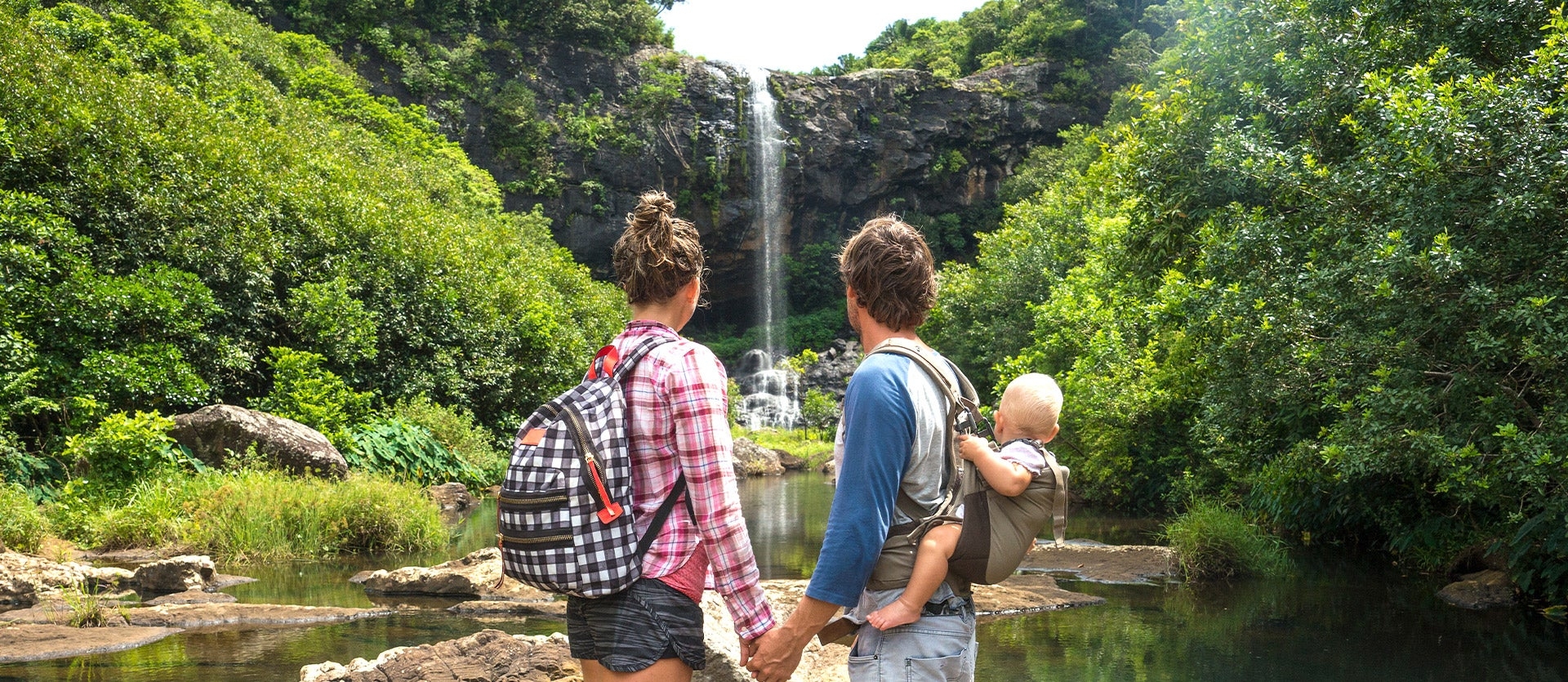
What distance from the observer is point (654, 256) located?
267 cm

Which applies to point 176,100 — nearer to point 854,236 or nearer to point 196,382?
point 196,382

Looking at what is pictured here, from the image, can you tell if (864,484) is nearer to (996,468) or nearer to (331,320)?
(996,468)

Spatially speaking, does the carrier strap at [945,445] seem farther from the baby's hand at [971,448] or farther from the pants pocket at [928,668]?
the pants pocket at [928,668]

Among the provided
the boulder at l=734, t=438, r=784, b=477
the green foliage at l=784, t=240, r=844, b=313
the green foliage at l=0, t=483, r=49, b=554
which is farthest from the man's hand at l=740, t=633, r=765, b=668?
the green foliage at l=784, t=240, r=844, b=313

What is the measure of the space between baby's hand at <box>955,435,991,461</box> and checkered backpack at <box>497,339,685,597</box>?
748mm

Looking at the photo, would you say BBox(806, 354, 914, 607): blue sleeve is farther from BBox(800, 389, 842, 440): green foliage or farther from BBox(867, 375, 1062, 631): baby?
BBox(800, 389, 842, 440): green foliage

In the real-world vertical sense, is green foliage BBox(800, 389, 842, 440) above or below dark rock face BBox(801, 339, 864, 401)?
below

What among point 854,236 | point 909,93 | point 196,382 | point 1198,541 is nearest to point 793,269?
point 909,93

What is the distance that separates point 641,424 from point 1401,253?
610cm

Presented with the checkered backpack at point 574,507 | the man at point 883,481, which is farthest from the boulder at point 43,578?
the man at point 883,481

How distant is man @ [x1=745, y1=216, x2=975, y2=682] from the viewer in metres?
2.33

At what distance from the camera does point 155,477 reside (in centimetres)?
1177

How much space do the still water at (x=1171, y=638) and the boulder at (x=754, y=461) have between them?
64.2 ft

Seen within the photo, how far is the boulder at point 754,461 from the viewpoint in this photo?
2972 cm
